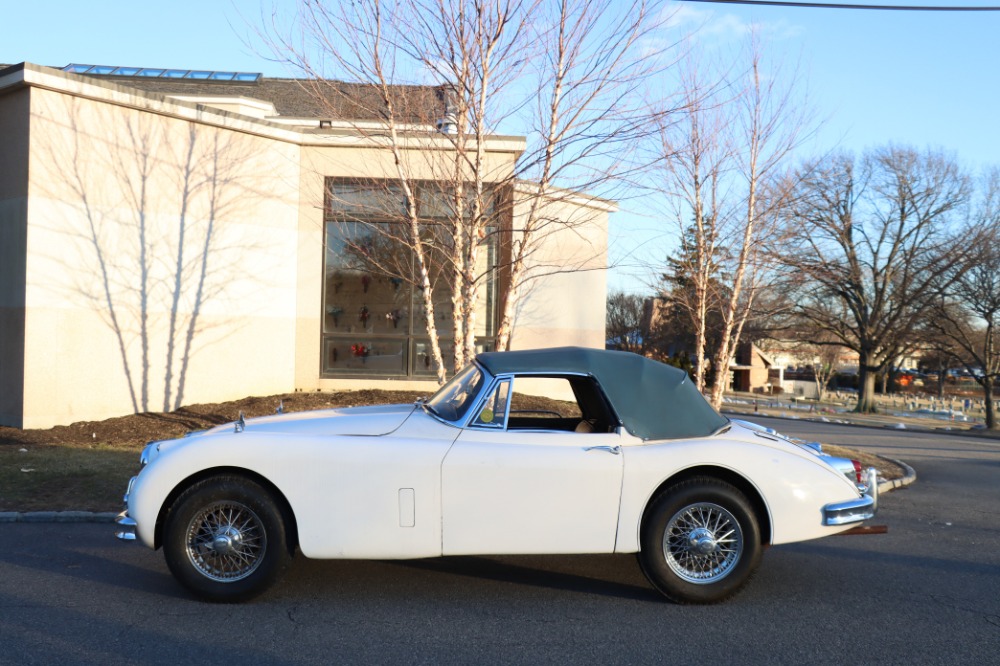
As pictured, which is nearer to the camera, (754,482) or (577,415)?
(754,482)

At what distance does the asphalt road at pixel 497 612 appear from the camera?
462 centimetres

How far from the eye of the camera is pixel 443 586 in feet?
19.7

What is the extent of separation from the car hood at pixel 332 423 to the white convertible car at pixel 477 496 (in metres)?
0.02

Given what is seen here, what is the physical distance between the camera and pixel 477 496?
18.0ft

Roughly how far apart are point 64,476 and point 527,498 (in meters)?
6.35

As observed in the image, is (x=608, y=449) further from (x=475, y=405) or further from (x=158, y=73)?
(x=158, y=73)

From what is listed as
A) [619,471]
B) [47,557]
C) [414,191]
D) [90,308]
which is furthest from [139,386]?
[619,471]

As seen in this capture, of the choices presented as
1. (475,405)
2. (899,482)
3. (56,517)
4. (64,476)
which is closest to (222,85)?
(64,476)

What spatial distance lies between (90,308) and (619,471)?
10677 millimetres

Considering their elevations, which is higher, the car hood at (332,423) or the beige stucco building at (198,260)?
the beige stucco building at (198,260)

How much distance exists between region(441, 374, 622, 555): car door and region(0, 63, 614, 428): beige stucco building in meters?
6.32

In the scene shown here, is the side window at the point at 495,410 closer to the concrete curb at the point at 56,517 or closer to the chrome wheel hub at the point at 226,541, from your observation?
the chrome wheel hub at the point at 226,541

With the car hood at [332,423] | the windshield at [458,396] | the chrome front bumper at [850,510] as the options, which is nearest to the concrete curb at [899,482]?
the chrome front bumper at [850,510]

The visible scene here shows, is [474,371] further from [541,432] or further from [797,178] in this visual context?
[797,178]
